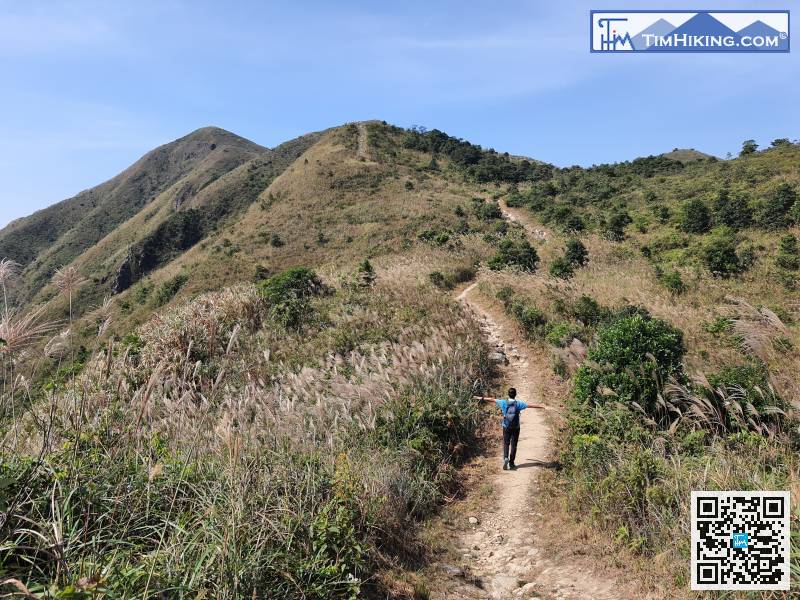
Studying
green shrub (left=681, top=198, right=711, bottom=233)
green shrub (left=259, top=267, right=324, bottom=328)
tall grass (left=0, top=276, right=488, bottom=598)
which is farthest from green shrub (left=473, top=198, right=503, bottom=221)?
tall grass (left=0, top=276, right=488, bottom=598)

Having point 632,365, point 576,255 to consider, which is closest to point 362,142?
point 576,255

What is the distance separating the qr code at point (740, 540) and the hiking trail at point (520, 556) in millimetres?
738

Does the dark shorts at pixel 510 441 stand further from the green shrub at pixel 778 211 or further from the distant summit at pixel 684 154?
the distant summit at pixel 684 154

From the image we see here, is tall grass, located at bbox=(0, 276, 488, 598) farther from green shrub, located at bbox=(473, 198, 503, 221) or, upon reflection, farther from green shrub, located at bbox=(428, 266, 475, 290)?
green shrub, located at bbox=(473, 198, 503, 221)

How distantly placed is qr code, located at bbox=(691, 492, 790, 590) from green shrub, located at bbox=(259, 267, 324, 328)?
11341 mm

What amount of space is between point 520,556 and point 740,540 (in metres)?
2.24

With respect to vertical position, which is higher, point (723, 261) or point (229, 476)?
point (723, 261)

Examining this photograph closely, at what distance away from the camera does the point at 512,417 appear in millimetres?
7211

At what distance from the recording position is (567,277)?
1931 centimetres

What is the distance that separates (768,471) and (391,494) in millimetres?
4214

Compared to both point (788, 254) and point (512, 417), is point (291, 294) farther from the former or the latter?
point (788, 254)

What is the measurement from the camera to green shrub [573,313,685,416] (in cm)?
717

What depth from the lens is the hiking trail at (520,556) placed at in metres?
4.59

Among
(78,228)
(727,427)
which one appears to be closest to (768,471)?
(727,427)
